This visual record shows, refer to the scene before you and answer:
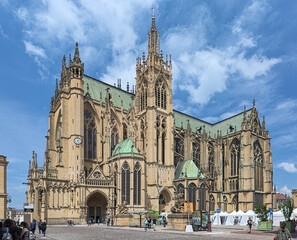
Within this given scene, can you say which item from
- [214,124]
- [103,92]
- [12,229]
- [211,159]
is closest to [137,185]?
[103,92]

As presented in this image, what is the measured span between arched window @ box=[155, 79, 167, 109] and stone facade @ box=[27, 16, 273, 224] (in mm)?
195

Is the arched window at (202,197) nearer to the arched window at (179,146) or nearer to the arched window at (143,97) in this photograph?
the arched window at (179,146)

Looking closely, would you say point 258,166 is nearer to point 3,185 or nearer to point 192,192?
point 192,192

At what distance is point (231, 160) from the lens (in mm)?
84375

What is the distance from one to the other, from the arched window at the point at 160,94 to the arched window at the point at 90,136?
12950 mm

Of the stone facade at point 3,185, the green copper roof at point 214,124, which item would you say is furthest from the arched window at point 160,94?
the stone facade at point 3,185

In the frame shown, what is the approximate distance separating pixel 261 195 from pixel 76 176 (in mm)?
48329

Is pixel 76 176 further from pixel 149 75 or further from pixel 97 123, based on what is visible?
pixel 149 75

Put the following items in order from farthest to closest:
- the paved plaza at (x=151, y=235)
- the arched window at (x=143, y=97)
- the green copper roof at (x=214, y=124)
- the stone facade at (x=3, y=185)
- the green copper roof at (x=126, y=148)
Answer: the green copper roof at (x=214, y=124), the arched window at (x=143, y=97), the green copper roof at (x=126, y=148), the stone facade at (x=3, y=185), the paved plaza at (x=151, y=235)

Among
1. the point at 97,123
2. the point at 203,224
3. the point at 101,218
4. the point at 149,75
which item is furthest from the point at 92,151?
the point at 203,224

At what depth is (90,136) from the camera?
60469 millimetres

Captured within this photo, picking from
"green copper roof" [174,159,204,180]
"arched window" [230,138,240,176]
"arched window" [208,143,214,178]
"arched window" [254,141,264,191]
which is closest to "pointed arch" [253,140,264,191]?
"arched window" [254,141,264,191]

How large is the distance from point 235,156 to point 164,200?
2783 cm

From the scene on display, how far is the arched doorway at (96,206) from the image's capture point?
5503cm
